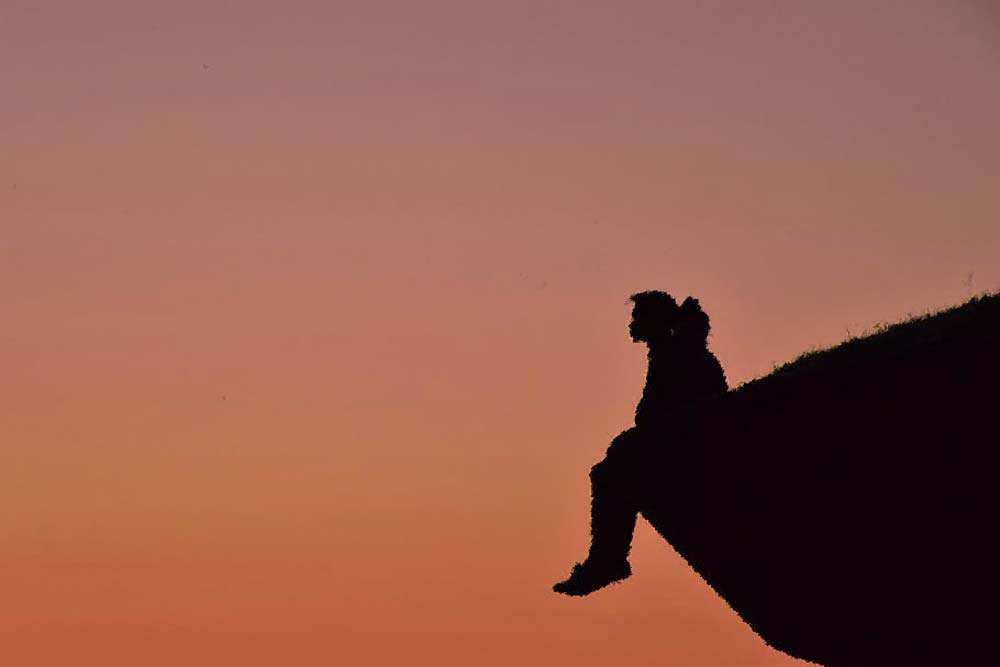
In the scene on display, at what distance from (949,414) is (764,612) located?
3303mm

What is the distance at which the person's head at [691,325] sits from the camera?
14711 millimetres

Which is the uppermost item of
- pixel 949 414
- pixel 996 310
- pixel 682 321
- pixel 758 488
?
pixel 682 321

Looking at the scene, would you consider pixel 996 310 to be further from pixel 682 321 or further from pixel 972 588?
pixel 682 321

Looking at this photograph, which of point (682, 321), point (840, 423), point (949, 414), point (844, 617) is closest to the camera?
point (949, 414)

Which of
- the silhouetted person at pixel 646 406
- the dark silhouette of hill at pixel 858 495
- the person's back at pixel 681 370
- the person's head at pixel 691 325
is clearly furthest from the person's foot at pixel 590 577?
the person's head at pixel 691 325

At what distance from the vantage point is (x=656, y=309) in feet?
48.9

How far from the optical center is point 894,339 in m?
12.2

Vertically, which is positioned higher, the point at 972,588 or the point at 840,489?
Result: the point at 840,489

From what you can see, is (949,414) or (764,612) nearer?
(949,414)

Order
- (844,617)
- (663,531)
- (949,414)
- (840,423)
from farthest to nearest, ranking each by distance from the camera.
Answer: (663,531), (844,617), (840,423), (949,414)

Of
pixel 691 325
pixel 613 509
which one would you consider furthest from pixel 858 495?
pixel 691 325

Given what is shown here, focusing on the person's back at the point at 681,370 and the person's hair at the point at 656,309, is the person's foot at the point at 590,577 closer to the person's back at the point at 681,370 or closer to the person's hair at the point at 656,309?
the person's back at the point at 681,370

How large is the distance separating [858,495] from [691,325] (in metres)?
4.22

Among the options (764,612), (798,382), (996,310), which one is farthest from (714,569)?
(996,310)
